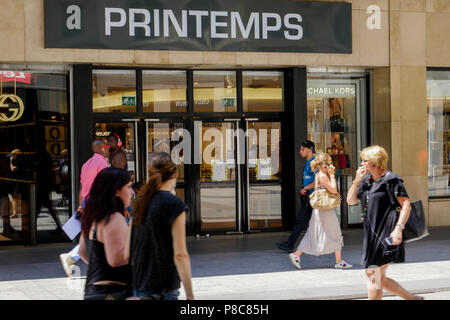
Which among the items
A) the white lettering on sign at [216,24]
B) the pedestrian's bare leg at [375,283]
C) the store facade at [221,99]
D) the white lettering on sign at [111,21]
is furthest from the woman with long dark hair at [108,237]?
the white lettering on sign at [216,24]

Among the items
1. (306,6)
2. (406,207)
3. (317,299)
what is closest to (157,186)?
(406,207)

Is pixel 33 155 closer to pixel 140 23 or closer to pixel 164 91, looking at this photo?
pixel 164 91

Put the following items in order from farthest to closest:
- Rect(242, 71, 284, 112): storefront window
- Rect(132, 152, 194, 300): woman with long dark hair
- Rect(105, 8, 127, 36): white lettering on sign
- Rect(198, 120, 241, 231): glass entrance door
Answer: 1. Rect(242, 71, 284, 112): storefront window
2. Rect(198, 120, 241, 231): glass entrance door
3. Rect(105, 8, 127, 36): white lettering on sign
4. Rect(132, 152, 194, 300): woman with long dark hair

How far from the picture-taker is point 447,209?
1445 centimetres

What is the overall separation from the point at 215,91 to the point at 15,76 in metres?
3.56

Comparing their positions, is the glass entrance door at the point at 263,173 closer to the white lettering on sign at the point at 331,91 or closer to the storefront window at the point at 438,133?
the white lettering on sign at the point at 331,91

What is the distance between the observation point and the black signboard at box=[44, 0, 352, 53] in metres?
12.0

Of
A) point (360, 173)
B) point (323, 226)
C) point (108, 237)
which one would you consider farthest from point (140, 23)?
point (108, 237)

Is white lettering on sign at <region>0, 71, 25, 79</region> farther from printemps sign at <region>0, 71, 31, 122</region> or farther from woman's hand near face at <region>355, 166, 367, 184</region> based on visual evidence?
woman's hand near face at <region>355, 166, 367, 184</region>

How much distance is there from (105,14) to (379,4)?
17.3 ft

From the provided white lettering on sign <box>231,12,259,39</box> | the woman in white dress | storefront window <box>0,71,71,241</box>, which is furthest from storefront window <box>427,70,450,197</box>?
storefront window <box>0,71,71,241</box>

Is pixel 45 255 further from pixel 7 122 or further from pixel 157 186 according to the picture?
pixel 157 186

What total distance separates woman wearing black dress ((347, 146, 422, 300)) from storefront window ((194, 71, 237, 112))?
664cm

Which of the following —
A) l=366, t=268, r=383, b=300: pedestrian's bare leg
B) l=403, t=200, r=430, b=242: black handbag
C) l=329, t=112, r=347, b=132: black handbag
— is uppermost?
l=329, t=112, r=347, b=132: black handbag
